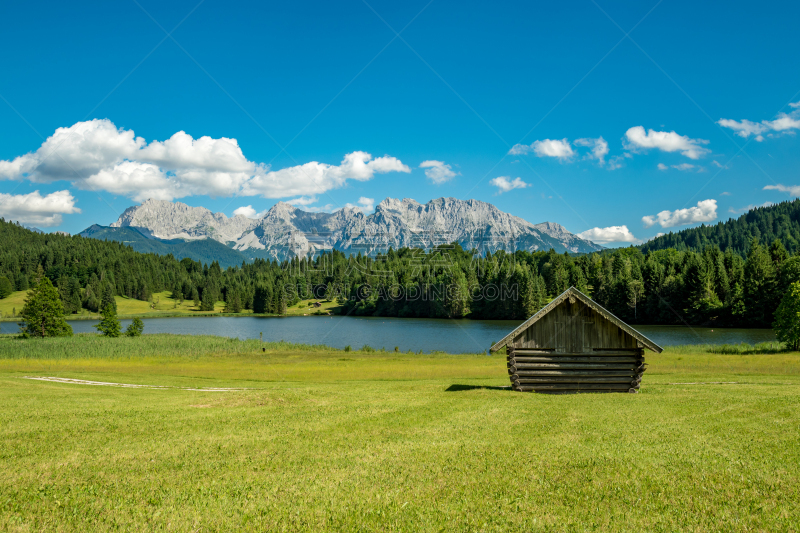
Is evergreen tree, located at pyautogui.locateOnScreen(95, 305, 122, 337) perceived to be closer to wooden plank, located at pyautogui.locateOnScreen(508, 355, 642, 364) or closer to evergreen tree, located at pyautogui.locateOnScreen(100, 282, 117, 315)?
wooden plank, located at pyautogui.locateOnScreen(508, 355, 642, 364)

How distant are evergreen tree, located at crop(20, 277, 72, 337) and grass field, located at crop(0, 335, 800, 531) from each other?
5257cm

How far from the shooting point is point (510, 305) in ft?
440

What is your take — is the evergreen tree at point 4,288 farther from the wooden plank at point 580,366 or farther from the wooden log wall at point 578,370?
the wooden plank at point 580,366

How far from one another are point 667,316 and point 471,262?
3052 inches

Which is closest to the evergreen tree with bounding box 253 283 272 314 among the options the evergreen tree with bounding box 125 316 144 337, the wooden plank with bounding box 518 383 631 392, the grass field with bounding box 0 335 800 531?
the evergreen tree with bounding box 125 316 144 337

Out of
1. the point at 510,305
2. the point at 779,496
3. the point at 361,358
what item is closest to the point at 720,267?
the point at 510,305

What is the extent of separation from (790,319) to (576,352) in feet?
138

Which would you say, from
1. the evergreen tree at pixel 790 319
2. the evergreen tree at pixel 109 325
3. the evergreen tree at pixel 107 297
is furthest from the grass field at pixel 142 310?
the evergreen tree at pixel 790 319

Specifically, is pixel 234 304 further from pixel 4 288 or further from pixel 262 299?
pixel 4 288

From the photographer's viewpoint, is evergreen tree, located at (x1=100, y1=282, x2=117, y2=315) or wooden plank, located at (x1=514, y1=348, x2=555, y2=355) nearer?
wooden plank, located at (x1=514, y1=348, x2=555, y2=355)

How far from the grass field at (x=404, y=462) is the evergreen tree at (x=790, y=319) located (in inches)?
1499

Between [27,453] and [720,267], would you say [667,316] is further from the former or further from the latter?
[27,453]

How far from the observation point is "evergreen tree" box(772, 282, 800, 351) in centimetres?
4806

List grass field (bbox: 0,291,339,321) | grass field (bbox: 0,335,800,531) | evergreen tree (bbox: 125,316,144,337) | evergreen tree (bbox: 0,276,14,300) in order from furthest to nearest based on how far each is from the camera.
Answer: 1. evergreen tree (bbox: 0,276,14,300)
2. grass field (bbox: 0,291,339,321)
3. evergreen tree (bbox: 125,316,144,337)
4. grass field (bbox: 0,335,800,531)
